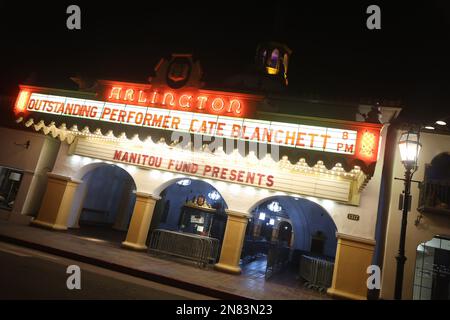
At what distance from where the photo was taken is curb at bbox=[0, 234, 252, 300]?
28.1 feet

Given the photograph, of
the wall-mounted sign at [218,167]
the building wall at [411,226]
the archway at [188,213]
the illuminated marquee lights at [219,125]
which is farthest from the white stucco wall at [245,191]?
the illuminated marquee lights at [219,125]

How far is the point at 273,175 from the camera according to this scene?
12000mm

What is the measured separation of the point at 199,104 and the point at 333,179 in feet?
18.1

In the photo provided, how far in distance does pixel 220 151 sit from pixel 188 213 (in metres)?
7.29

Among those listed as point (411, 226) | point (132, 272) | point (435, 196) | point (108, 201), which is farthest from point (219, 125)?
point (108, 201)

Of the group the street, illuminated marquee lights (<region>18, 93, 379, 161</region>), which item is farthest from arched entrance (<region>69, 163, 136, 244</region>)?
the street

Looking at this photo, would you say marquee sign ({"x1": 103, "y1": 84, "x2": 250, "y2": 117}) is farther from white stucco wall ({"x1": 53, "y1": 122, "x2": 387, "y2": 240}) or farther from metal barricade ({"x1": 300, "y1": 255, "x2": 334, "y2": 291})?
metal barricade ({"x1": 300, "y1": 255, "x2": 334, "y2": 291})

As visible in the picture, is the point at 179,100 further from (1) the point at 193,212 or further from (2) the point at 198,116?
(1) the point at 193,212

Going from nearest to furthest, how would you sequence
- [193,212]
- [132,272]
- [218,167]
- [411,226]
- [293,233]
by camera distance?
[132,272], [411,226], [218,167], [193,212], [293,233]

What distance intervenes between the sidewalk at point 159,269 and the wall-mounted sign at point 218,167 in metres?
3.42

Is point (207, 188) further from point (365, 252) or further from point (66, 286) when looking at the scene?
point (66, 286)

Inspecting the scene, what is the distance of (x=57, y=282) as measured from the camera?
685 cm

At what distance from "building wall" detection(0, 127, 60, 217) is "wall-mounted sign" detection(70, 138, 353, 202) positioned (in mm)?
1980

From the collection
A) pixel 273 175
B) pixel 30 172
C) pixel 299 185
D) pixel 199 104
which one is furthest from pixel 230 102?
pixel 30 172
